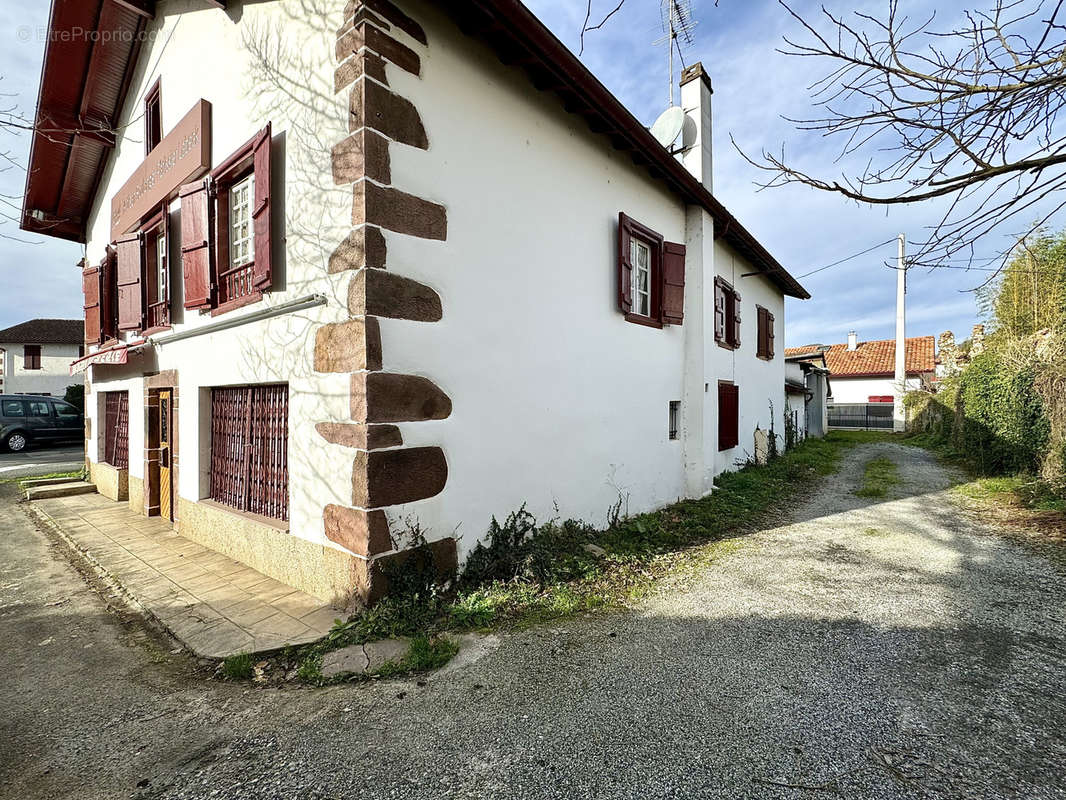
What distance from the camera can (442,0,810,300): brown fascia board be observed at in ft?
14.0

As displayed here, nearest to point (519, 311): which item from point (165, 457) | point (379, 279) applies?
point (379, 279)

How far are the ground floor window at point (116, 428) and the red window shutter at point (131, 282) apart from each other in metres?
1.75

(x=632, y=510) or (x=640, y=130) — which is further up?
(x=640, y=130)

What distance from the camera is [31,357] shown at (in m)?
28.7

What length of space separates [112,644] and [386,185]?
13.8 ft

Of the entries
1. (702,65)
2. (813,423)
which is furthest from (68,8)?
(813,423)

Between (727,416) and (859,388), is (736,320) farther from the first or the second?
(859,388)

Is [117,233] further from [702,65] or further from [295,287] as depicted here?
[702,65]

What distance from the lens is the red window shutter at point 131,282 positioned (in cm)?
693

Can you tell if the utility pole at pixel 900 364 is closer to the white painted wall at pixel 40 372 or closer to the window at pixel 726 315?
the window at pixel 726 315

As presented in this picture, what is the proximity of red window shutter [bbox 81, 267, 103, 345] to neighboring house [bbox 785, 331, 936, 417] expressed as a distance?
31.2 metres

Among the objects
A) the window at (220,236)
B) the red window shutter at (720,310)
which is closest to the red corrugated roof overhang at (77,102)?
the window at (220,236)

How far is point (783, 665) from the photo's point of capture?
3.08 meters

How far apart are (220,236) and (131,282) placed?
10.1ft
